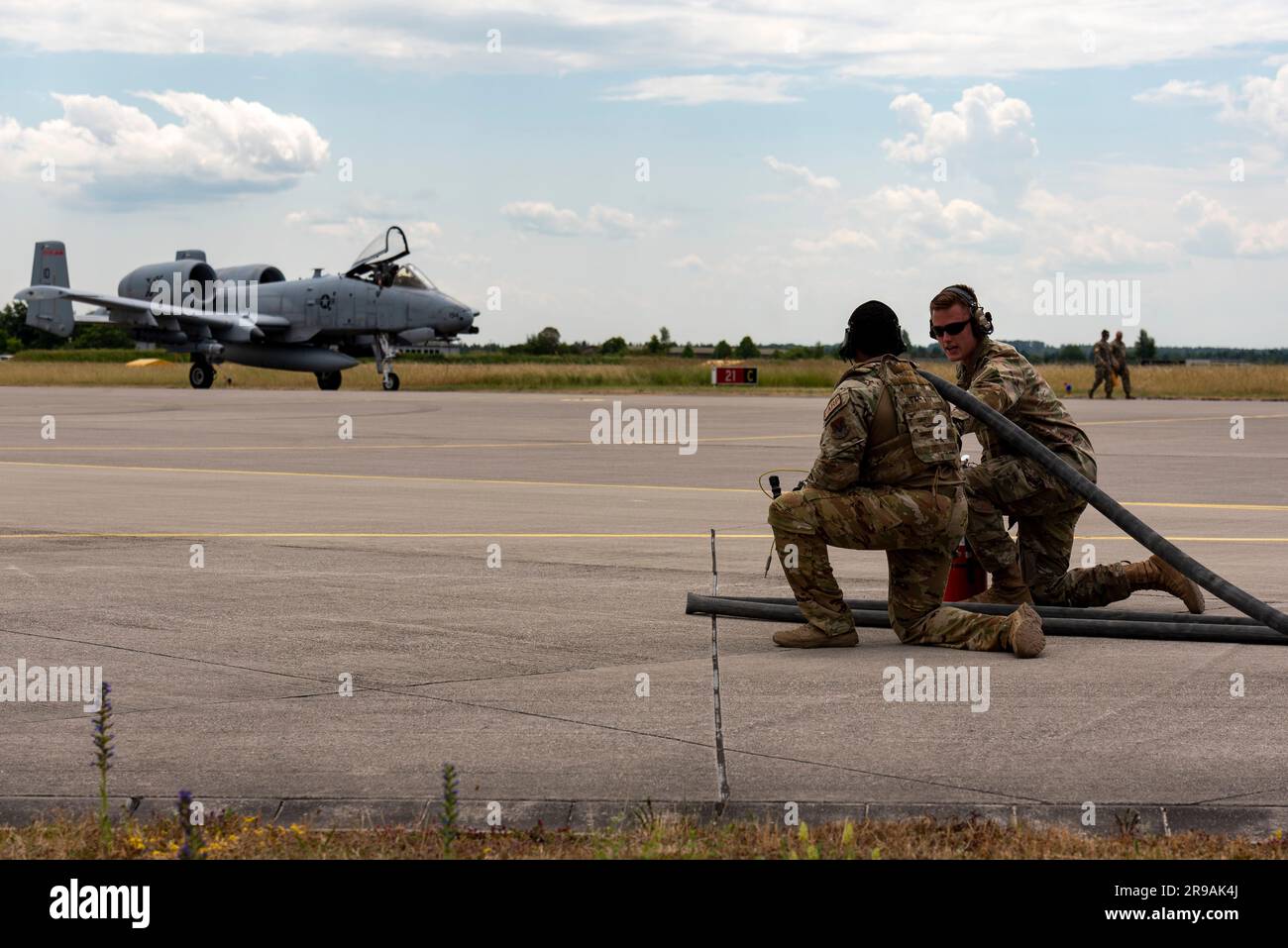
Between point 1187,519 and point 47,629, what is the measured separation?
32.4ft

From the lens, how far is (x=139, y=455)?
76.9ft

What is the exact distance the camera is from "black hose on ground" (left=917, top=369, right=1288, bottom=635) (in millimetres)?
7949

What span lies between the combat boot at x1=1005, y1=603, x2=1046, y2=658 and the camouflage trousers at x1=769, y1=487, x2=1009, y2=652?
0.09m

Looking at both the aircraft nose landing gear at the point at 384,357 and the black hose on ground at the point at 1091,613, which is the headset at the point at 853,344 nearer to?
the black hose on ground at the point at 1091,613

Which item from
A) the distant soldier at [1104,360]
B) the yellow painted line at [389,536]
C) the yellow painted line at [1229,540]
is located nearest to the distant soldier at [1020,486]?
the yellow painted line at [1229,540]

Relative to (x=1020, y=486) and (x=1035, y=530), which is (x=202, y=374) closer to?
(x=1035, y=530)

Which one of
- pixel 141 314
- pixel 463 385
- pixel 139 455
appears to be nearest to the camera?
pixel 139 455

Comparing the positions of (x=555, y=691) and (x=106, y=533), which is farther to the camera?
(x=106, y=533)

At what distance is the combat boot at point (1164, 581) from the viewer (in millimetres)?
9414

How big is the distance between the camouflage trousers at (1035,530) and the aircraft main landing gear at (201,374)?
47.2 meters

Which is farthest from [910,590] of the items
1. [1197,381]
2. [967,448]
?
[1197,381]

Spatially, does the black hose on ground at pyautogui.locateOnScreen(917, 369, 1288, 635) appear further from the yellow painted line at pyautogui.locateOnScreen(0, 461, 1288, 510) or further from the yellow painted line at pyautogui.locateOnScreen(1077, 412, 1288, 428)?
the yellow painted line at pyautogui.locateOnScreen(1077, 412, 1288, 428)

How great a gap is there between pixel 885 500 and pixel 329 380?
45.1m
